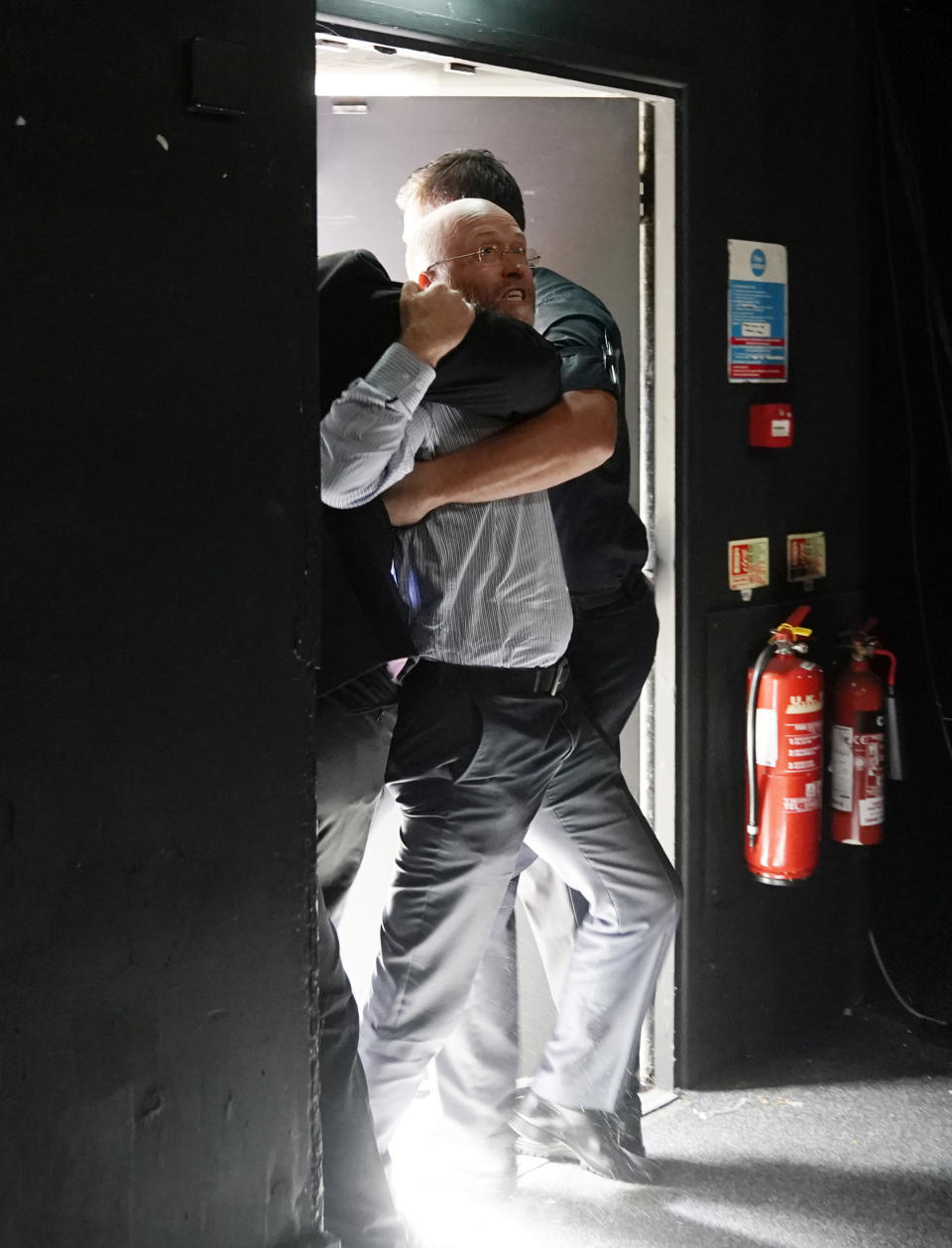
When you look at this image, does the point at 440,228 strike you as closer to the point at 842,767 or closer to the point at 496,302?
the point at 496,302

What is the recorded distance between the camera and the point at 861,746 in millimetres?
2922

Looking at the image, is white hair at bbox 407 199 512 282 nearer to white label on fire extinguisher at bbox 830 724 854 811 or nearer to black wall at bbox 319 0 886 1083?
black wall at bbox 319 0 886 1083

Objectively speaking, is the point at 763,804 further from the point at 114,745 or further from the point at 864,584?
the point at 114,745

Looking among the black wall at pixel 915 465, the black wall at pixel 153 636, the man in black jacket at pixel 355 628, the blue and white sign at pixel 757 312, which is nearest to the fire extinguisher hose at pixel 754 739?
the black wall at pixel 915 465

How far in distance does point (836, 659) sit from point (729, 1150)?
43.1 inches

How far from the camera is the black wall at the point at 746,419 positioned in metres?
2.71

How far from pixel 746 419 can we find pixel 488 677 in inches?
41.2

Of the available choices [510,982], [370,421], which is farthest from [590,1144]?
[370,421]

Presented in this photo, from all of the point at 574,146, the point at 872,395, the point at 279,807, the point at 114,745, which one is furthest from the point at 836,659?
the point at 114,745

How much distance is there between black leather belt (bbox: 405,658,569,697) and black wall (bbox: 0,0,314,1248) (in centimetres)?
70

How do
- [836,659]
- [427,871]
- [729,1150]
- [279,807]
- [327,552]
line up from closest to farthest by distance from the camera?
[279,807] < [327,552] < [427,871] < [729,1150] < [836,659]

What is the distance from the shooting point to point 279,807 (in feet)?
4.69

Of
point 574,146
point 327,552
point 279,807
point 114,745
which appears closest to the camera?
point 114,745

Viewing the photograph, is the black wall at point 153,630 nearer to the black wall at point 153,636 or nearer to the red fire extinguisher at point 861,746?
the black wall at point 153,636
